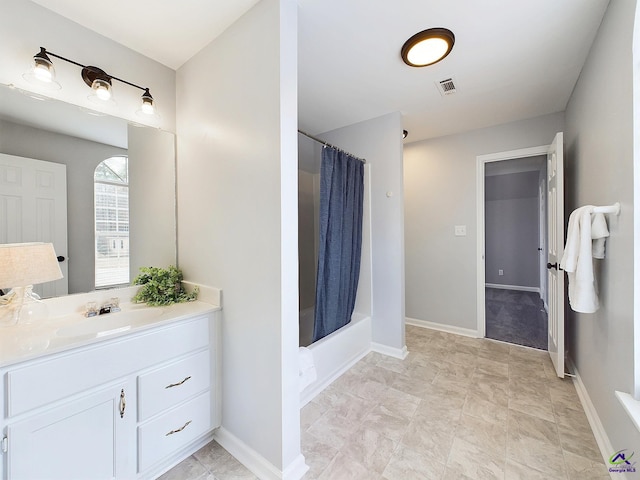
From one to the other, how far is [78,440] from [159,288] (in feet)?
2.60

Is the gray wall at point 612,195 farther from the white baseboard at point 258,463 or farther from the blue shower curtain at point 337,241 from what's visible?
the blue shower curtain at point 337,241

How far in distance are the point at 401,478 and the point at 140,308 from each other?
171 centimetres

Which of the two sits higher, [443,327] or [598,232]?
[598,232]

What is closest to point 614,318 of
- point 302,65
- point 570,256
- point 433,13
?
point 570,256

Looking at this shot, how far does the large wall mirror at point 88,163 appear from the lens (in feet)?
4.31

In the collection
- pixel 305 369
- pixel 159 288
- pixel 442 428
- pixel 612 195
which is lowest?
pixel 442 428

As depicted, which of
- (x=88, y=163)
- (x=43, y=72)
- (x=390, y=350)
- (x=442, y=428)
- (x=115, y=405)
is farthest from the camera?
(x=390, y=350)

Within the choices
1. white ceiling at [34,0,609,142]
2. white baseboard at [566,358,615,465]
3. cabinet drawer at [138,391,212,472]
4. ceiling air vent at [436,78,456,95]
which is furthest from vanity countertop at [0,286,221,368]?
ceiling air vent at [436,78,456,95]

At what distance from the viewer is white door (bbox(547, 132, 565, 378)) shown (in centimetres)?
212

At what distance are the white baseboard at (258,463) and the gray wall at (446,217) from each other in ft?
8.23

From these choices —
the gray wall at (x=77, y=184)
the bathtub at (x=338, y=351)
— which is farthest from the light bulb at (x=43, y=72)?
the bathtub at (x=338, y=351)

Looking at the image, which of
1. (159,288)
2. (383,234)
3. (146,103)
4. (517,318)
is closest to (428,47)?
(383,234)

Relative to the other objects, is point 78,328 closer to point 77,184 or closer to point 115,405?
point 115,405

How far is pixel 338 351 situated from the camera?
7.54ft
